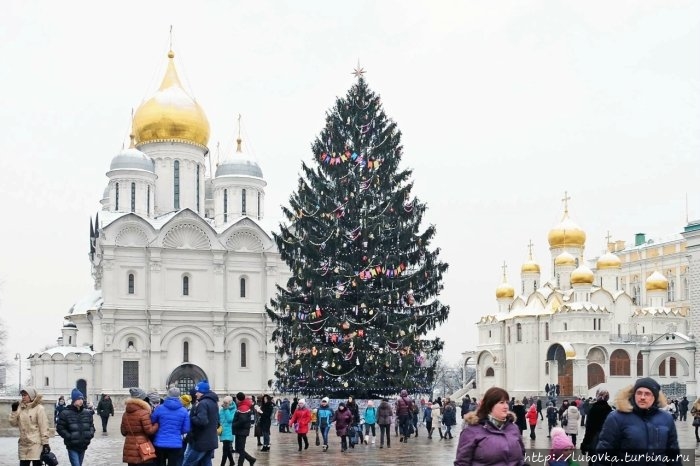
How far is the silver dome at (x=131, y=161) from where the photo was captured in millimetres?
53656

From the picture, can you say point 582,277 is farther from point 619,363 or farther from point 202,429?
point 202,429

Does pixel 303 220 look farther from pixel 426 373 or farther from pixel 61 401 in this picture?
pixel 61 401

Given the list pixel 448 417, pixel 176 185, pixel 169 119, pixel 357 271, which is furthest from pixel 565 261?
pixel 448 417

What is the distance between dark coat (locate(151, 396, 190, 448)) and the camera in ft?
35.4

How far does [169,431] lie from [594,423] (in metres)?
4.54

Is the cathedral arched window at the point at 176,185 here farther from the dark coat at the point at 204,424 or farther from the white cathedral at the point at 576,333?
the dark coat at the point at 204,424

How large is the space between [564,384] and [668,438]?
52.4 metres

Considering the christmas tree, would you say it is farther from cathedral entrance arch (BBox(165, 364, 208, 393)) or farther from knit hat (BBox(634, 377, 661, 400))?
cathedral entrance arch (BBox(165, 364, 208, 393))

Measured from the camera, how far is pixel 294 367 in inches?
1026

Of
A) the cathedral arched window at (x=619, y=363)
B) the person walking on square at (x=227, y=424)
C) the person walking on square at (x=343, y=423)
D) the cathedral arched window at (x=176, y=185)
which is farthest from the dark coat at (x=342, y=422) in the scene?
the cathedral arched window at (x=619, y=363)

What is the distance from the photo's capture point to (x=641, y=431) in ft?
21.9

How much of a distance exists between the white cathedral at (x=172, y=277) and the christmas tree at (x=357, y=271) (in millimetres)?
25576

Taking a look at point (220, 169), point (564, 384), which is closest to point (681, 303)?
point (564, 384)

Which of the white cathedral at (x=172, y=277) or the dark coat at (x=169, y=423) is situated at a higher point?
the white cathedral at (x=172, y=277)
